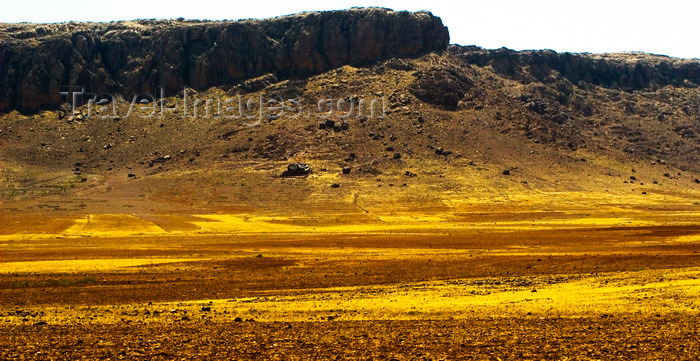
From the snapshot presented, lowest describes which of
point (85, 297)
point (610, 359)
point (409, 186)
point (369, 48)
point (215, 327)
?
point (409, 186)

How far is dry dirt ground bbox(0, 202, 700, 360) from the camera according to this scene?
15.7 meters

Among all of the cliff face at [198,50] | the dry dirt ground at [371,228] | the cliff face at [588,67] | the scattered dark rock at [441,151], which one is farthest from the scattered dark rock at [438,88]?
the cliff face at [588,67]

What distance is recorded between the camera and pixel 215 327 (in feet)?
60.1

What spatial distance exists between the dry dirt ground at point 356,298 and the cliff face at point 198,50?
9207 cm

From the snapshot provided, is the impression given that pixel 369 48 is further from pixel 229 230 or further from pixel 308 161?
pixel 229 230

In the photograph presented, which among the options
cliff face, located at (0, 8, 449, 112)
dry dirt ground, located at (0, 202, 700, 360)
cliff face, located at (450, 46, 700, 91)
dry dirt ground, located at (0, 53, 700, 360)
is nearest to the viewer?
dry dirt ground, located at (0, 202, 700, 360)

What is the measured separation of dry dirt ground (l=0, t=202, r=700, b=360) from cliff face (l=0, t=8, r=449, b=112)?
302ft

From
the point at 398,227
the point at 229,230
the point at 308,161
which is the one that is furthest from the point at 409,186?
the point at 229,230

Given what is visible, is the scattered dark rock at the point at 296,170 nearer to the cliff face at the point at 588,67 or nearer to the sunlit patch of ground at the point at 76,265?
the cliff face at the point at 588,67

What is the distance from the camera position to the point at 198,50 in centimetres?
14838

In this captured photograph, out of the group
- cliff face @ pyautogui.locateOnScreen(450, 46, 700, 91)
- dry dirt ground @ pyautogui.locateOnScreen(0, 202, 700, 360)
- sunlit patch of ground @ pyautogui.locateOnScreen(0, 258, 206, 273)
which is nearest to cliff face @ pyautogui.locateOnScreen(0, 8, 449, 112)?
cliff face @ pyautogui.locateOnScreen(450, 46, 700, 91)

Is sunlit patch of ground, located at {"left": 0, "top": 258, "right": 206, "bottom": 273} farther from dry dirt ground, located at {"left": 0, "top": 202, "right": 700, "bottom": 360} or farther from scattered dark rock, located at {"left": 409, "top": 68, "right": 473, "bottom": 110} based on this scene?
scattered dark rock, located at {"left": 409, "top": 68, "right": 473, "bottom": 110}

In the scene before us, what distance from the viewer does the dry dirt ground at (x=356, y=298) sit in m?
15.7

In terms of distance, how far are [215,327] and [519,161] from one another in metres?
106
